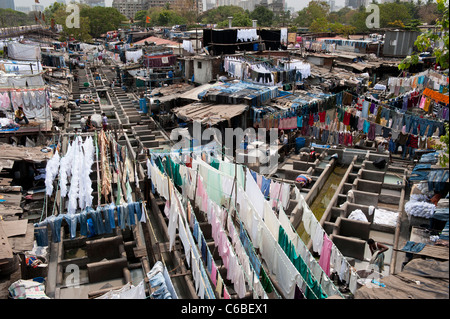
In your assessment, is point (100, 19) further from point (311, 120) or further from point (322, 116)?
point (311, 120)

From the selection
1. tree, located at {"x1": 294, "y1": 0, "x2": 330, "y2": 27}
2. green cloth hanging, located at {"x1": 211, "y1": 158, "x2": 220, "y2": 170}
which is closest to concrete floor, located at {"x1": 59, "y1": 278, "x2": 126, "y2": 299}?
green cloth hanging, located at {"x1": 211, "y1": 158, "x2": 220, "y2": 170}

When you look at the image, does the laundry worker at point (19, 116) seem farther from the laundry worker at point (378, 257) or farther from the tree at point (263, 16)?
the tree at point (263, 16)

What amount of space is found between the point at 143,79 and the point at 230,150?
17.4m

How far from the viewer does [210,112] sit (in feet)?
70.5

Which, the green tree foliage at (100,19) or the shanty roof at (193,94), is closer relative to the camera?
the shanty roof at (193,94)

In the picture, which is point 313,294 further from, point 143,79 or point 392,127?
point 143,79

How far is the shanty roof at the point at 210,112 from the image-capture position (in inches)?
805

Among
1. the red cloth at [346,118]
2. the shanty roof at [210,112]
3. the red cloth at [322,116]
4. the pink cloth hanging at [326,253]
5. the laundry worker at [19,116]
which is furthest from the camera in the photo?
the red cloth at [322,116]

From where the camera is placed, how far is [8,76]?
78.3 ft

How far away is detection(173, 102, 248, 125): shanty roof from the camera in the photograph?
20.4m

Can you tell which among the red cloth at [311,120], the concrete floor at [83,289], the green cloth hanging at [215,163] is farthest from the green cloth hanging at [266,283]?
the red cloth at [311,120]
